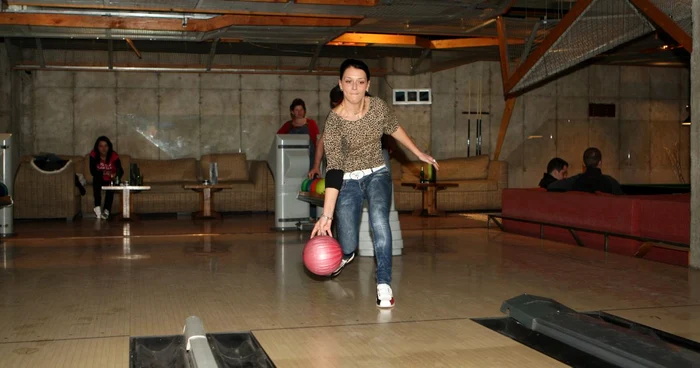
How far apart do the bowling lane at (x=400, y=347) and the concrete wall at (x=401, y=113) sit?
34.0ft

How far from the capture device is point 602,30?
923cm

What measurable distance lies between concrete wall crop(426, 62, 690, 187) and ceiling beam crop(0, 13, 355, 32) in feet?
17.2

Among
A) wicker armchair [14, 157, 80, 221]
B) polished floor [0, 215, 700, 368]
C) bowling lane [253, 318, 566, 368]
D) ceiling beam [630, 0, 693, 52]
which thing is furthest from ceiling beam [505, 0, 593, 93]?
wicker armchair [14, 157, 80, 221]

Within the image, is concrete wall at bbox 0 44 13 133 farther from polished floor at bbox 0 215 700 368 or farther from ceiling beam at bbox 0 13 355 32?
polished floor at bbox 0 215 700 368

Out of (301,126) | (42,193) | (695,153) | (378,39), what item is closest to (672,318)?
(695,153)

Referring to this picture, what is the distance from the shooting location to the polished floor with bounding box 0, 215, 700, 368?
10.8 feet

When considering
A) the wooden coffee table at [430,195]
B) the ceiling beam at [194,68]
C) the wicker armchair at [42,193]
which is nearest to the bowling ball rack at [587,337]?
the wooden coffee table at [430,195]

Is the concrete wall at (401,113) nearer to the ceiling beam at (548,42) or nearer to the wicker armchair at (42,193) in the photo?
the wicker armchair at (42,193)

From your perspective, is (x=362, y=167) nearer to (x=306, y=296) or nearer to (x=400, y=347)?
(x=306, y=296)

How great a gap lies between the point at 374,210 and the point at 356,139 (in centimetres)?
41

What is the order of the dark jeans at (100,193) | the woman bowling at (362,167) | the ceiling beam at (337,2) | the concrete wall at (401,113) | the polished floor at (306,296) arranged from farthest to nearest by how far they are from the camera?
the concrete wall at (401,113) < the dark jeans at (100,193) < the ceiling beam at (337,2) < the woman bowling at (362,167) < the polished floor at (306,296)

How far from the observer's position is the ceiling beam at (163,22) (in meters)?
9.23

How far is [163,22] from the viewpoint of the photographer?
9.55 meters

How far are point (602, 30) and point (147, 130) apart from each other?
26.0 ft
